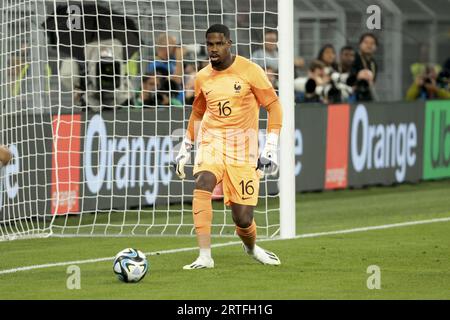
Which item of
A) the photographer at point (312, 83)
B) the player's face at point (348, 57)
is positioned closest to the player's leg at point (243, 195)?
the photographer at point (312, 83)

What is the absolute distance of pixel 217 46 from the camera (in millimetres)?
11789

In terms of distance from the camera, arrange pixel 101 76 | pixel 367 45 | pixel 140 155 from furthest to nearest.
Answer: pixel 367 45 < pixel 140 155 < pixel 101 76

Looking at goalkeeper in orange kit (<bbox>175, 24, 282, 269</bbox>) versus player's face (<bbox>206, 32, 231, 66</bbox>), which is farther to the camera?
goalkeeper in orange kit (<bbox>175, 24, 282, 269</bbox>)

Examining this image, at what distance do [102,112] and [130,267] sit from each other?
6.67 metres

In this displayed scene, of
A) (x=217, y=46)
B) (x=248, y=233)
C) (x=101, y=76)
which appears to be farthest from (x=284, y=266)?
(x=101, y=76)

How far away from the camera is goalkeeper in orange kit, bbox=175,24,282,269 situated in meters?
11.9

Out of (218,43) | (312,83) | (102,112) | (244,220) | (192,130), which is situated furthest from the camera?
(312,83)

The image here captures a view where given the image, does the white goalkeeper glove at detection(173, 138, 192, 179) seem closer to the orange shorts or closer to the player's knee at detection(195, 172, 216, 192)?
the orange shorts

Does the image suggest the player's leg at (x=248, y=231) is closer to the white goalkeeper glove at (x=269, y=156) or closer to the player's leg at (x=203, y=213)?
the player's leg at (x=203, y=213)

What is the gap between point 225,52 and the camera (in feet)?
39.1

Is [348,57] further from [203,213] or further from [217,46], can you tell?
[203,213]

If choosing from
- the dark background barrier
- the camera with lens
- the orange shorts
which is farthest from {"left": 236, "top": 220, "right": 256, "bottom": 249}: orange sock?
the camera with lens

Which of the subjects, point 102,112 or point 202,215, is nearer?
point 202,215

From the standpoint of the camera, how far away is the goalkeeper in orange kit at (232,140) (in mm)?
11898
